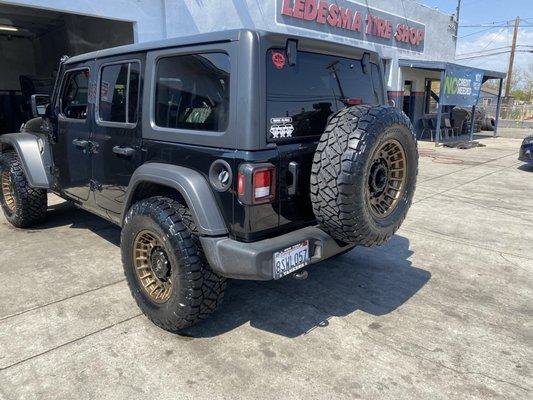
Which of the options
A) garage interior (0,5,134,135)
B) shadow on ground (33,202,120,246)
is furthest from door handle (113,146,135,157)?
garage interior (0,5,134,135)

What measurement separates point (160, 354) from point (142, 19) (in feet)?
27.9

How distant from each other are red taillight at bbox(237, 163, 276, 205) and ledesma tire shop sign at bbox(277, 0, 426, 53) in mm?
10218

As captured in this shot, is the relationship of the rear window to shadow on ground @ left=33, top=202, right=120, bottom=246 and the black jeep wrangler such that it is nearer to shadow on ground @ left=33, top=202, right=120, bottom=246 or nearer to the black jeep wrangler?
the black jeep wrangler

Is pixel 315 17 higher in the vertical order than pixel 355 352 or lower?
higher

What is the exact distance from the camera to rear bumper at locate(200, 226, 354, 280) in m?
2.49

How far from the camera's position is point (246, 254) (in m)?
2.49

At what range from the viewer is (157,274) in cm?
300

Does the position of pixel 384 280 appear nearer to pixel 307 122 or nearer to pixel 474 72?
pixel 307 122

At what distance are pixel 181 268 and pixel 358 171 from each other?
1270 mm

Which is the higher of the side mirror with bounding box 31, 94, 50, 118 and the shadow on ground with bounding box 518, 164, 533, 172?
the side mirror with bounding box 31, 94, 50, 118

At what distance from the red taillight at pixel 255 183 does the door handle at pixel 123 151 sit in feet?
3.90

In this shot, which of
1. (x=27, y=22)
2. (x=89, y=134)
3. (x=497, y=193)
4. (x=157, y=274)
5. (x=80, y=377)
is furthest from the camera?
(x=27, y=22)

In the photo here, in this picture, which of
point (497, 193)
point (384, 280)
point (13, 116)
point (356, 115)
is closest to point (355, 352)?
point (384, 280)

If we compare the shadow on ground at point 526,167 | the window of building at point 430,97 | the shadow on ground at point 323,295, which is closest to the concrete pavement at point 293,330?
the shadow on ground at point 323,295
